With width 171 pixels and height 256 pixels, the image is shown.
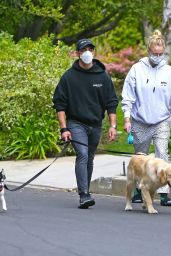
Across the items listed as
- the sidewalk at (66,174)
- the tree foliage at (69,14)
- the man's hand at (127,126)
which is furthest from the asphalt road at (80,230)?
the tree foliage at (69,14)

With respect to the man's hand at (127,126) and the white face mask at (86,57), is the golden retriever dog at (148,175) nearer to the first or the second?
the man's hand at (127,126)

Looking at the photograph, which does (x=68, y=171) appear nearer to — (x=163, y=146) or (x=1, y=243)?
(x=163, y=146)

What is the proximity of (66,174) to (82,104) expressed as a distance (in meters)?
3.85

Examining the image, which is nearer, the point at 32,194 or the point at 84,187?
the point at 84,187

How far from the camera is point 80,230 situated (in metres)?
8.85

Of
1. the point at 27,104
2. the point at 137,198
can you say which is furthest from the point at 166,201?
the point at 27,104

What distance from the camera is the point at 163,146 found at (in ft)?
35.9

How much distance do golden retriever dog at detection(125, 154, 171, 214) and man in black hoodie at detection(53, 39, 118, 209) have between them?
1.87 feet

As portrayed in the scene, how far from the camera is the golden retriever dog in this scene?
32.8ft

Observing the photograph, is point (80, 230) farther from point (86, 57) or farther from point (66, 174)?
point (66, 174)

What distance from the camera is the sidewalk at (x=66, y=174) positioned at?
12.9 meters

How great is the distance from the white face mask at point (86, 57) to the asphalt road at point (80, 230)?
1.75 metres

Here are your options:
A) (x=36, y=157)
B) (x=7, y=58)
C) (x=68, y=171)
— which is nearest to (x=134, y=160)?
(x=68, y=171)

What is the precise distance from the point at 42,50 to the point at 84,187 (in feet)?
25.4
